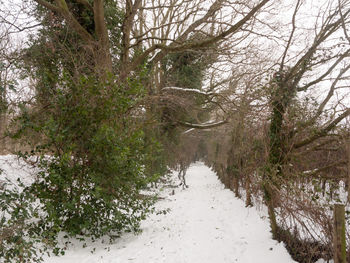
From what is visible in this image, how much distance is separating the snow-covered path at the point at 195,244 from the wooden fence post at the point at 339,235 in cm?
127

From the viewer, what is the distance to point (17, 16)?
687 cm

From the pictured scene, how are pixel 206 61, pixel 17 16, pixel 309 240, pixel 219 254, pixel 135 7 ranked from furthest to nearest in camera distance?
1. pixel 206 61
2. pixel 135 7
3. pixel 17 16
4. pixel 219 254
5. pixel 309 240

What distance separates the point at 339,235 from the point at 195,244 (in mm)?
3318

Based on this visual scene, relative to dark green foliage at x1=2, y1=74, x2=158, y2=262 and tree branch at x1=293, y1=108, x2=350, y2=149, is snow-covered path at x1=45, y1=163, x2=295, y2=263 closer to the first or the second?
dark green foliage at x1=2, y1=74, x2=158, y2=262

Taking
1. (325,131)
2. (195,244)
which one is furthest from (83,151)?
(325,131)

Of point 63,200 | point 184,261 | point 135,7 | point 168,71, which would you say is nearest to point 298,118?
point 184,261

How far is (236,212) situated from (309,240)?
14.9ft

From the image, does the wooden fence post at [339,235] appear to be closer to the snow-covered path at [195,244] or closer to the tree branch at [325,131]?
the snow-covered path at [195,244]

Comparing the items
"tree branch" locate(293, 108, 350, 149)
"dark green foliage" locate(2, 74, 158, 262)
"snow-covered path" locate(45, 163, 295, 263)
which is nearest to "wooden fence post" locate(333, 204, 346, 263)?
"snow-covered path" locate(45, 163, 295, 263)

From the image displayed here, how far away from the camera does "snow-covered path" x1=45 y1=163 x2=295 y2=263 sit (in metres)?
4.89

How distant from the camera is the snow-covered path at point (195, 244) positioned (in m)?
4.89

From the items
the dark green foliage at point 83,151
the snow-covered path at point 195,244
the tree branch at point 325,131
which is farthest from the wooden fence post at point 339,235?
the dark green foliage at point 83,151

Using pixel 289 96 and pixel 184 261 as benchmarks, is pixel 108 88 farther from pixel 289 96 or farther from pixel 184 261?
pixel 289 96

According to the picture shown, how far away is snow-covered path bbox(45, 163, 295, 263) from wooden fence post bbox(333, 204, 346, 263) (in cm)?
127
